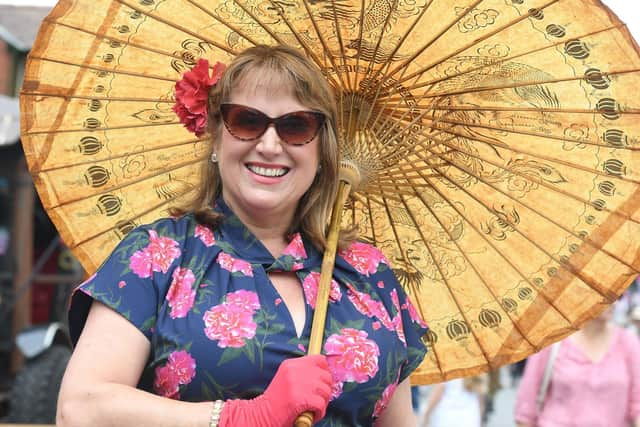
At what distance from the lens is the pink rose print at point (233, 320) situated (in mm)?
2203

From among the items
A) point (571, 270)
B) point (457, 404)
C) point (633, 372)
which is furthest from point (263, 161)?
point (457, 404)

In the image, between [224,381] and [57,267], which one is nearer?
[224,381]

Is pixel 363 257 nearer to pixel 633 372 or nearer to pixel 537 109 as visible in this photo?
pixel 537 109

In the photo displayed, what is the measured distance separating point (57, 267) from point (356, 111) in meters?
8.25

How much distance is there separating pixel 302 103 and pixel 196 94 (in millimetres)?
299

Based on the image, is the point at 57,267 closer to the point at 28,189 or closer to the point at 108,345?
the point at 28,189

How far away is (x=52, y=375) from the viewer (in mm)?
6949

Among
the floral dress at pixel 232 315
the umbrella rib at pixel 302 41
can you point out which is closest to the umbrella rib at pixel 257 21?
the umbrella rib at pixel 302 41

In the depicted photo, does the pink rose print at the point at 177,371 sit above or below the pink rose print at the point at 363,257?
below

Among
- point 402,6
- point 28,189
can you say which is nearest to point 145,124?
point 402,6

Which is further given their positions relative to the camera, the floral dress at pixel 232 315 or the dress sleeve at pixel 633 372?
the dress sleeve at pixel 633 372

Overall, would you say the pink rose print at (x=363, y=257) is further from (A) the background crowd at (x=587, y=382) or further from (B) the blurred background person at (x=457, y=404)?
(B) the blurred background person at (x=457, y=404)

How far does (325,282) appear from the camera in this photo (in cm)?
247

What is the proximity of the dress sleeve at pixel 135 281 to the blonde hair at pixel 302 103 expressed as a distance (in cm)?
18
